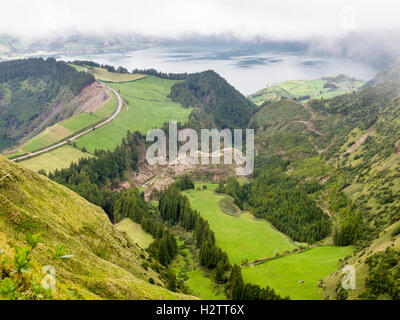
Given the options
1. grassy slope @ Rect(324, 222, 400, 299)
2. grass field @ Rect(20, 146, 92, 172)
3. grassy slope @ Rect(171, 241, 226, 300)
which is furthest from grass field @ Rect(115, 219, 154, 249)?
grass field @ Rect(20, 146, 92, 172)

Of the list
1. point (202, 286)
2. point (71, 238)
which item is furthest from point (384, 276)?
point (71, 238)

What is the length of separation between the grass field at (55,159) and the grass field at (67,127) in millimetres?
8088

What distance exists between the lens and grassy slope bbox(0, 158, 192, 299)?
25.5 m

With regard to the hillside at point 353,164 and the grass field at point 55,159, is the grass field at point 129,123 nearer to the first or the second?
the grass field at point 55,159

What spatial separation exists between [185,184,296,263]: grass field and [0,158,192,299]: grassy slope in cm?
2852

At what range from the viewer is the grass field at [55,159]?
112m
